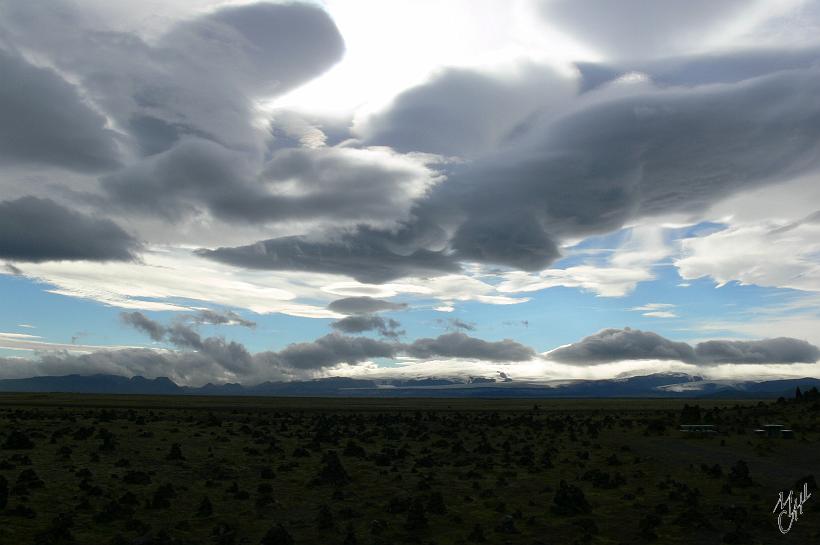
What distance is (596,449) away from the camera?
50125 mm

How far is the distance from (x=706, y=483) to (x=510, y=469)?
11.9m

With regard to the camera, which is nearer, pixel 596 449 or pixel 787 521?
pixel 787 521

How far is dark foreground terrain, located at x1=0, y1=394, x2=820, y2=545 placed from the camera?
22969 mm

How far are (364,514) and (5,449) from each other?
30.8 metres

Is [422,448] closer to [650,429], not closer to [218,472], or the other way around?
[218,472]

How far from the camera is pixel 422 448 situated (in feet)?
166

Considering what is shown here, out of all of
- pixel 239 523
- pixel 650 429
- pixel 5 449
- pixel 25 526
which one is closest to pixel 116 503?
pixel 25 526

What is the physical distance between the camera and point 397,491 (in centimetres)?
3148

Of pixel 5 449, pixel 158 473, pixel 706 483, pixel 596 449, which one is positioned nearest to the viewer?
pixel 706 483

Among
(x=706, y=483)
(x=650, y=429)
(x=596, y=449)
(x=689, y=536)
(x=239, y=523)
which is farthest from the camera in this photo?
(x=650, y=429)

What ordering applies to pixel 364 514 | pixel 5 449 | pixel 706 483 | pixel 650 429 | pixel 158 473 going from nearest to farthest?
pixel 364 514 → pixel 706 483 → pixel 158 473 → pixel 5 449 → pixel 650 429

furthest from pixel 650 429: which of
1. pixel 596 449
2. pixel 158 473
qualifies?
pixel 158 473

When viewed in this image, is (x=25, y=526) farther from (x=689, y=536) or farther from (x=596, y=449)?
(x=596, y=449)

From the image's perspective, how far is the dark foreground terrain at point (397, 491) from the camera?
23.0 meters
